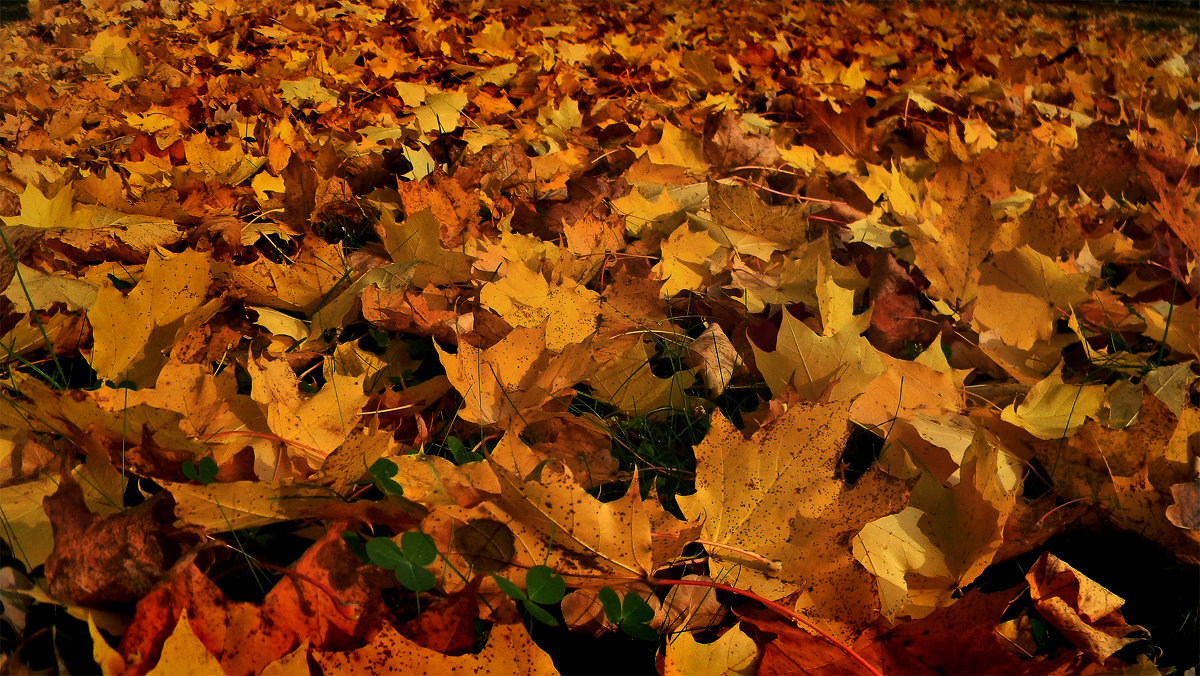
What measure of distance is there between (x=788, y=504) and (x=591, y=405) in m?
0.31

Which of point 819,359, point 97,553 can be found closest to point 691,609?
point 819,359

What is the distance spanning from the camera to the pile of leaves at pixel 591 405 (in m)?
0.53

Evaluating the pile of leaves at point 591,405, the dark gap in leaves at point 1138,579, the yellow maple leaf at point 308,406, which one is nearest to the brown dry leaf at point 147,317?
the pile of leaves at point 591,405

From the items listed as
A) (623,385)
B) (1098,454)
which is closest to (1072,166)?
(1098,454)

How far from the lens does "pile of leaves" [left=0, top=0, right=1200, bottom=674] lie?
0.53 m

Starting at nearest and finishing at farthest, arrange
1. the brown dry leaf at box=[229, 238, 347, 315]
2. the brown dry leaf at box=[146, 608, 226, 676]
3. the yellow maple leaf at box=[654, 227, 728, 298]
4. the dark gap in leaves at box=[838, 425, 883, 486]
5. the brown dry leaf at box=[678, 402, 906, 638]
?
the brown dry leaf at box=[146, 608, 226, 676]
the brown dry leaf at box=[678, 402, 906, 638]
the dark gap in leaves at box=[838, 425, 883, 486]
the brown dry leaf at box=[229, 238, 347, 315]
the yellow maple leaf at box=[654, 227, 728, 298]

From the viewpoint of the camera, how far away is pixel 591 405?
2.77 feet

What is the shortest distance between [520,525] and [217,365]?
1.62ft

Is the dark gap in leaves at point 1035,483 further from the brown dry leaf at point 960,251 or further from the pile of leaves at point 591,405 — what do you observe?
the brown dry leaf at point 960,251

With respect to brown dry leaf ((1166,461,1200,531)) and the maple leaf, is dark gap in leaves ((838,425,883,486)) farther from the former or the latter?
the maple leaf

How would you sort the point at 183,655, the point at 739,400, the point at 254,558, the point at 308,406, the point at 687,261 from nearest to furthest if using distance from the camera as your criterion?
the point at 183,655 → the point at 254,558 → the point at 308,406 → the point at 739,400 → the point at 687,261

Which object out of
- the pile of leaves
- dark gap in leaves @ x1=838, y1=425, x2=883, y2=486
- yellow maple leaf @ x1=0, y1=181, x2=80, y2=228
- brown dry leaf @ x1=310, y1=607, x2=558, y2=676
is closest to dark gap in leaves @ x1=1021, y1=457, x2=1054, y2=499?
the pile of leaves

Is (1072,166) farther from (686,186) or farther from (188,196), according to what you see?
(188,196)

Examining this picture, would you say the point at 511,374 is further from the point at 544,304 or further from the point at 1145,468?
the point at 1145,468
